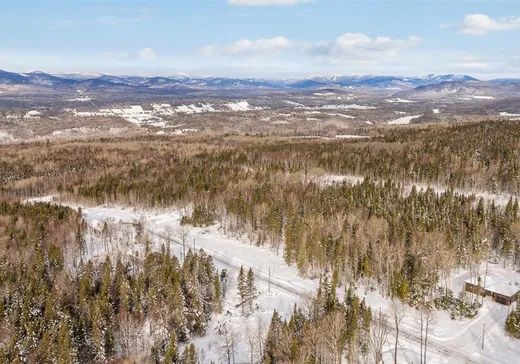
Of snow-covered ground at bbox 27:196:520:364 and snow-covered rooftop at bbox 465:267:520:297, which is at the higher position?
snow-covered rooftop at bbox 465:267:520:297

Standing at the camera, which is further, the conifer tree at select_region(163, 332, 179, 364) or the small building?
the small building

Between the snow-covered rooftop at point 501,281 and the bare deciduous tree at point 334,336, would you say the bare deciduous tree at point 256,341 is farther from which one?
the snow-covered rooftop at point 501,281

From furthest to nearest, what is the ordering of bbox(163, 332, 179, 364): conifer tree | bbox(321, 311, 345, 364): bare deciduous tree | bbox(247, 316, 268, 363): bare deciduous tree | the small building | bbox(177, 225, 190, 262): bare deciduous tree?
bbox(177, 225, 190, 262): bare deciduous tree, the small building, bbox(247, 316, 268, 363): bare deciduous tree, bbox(321, 311, 345, 364): bare deciduous tree, bbox(163, 332, 179, 364): conifer tree

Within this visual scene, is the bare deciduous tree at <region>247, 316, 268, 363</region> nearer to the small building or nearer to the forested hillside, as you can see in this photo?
the forested hillside

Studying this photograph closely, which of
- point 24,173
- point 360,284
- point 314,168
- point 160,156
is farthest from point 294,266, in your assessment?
point 24,173

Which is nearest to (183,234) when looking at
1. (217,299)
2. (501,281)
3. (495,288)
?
(217,299)

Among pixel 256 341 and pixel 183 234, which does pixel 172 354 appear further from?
pixel 183 234

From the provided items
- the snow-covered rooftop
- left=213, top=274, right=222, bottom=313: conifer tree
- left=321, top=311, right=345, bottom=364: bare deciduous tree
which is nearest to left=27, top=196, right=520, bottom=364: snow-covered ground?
left=213, top=274, right=222, bottom=313: conifer tree
